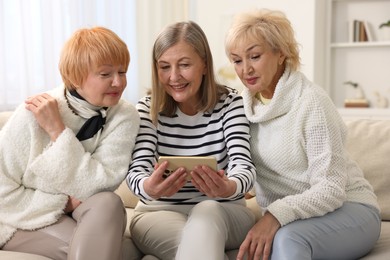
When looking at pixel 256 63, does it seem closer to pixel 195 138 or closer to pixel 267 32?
pixel 267 32

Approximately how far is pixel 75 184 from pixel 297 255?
0.66m

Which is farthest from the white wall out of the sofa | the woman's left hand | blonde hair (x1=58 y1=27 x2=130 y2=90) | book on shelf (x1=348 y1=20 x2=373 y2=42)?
the woman's left hand

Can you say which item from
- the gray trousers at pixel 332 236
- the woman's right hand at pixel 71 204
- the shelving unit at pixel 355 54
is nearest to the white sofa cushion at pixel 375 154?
the gray trousers at pixel 332 236

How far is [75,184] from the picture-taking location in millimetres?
1621

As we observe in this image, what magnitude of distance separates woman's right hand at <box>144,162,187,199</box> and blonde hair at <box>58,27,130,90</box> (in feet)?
1.24

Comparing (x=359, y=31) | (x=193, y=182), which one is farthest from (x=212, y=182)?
(x=359, y=31)

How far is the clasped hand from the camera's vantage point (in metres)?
1.49

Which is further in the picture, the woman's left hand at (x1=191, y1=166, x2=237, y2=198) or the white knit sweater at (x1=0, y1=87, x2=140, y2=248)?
the white knit sweater at (x1=0, y1=87, x2=140, y2=248)

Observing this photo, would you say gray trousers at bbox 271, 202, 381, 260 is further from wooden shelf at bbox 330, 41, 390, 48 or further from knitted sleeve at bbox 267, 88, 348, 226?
wooden shelf at bbox 330, 41, 390, 48

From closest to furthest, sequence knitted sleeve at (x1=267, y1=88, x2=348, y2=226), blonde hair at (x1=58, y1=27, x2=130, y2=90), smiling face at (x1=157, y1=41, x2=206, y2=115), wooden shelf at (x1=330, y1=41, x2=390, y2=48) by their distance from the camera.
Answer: knitted sleeve at (x1=267, y1=88, x2=348, y2=226) → blonde hair at (x1=58, y1=27, x2=130, y2=90) → smiling face at (x1=157, y1=41, x2=206, y2=115) → wooden shelf at (x1=330, y1=41, x2=390, y2=48)

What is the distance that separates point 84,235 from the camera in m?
1.44

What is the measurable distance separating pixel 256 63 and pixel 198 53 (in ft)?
0.63

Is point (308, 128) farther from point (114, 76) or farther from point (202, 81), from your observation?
point (114, 76)

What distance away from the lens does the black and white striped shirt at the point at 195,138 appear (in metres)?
1.73
